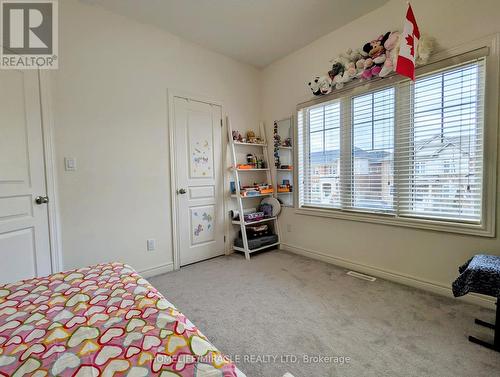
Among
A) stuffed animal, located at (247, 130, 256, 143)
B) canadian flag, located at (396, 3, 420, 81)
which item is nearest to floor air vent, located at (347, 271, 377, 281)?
canadian flag, located at (396, 3, 420, 81)

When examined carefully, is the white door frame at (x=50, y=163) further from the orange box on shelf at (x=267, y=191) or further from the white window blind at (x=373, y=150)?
the white window blind at (x=373, y=150)

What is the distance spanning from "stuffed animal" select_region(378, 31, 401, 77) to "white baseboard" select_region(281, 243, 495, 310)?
6.51ft

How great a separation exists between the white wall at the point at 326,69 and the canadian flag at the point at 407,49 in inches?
20.1

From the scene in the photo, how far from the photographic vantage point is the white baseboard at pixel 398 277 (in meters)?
1.95

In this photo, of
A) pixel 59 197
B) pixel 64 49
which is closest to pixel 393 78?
pixel 64 49

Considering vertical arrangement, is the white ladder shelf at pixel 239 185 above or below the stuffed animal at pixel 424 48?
below

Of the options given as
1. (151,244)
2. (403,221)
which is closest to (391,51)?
(403,221)

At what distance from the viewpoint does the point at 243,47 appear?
10.3ft

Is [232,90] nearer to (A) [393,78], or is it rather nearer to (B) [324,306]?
(A) [393,78]

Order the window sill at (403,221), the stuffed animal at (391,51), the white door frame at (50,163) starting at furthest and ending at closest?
the stuffed animal at (391,51), the white door frame at (50,163), the window sill at (403,221)

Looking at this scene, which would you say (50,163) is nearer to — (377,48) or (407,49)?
(407,49)

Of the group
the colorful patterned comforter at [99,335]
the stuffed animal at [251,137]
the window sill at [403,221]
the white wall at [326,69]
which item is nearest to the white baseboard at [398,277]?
the white wall at [326,69]

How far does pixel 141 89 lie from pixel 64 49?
0.69 meters

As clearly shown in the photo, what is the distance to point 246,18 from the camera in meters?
2.56
